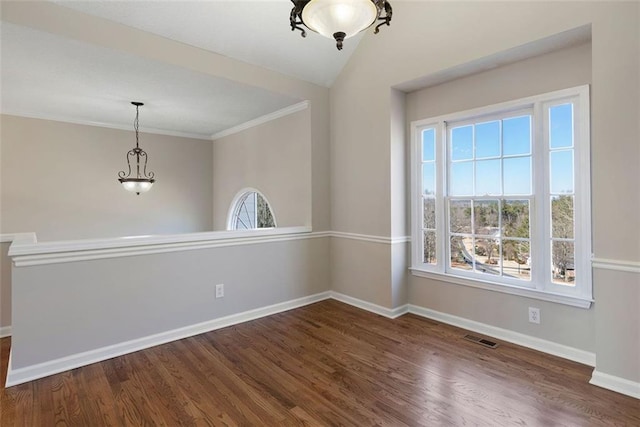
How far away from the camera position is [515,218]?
2924 mm

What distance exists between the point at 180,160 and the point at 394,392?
5570mm

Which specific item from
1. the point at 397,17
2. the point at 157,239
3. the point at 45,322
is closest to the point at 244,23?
the point at 397,17

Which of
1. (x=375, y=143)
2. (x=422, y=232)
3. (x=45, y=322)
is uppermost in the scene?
(x=375, y=143)

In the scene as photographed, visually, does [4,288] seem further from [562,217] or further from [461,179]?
[562,217]

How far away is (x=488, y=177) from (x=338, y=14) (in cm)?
216

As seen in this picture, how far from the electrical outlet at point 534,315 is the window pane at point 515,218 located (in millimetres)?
615

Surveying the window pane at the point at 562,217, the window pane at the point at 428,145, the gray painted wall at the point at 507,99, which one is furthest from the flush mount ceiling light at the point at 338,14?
the window pane at the point at 562,217

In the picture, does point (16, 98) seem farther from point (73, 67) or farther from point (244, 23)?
point (244, 23)

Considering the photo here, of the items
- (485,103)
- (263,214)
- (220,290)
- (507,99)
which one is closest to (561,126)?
(507,99)

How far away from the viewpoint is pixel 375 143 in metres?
3.67

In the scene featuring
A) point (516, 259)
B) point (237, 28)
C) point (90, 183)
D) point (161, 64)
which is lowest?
point (516, 259)

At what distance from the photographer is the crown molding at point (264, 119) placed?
4.54 metres

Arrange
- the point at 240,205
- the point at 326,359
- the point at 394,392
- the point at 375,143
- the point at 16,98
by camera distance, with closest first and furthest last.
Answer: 1. the point at 394,392
2. the point at 326,359
3. the point at 375,143
4. the point at 16,98
5. the point at 240,205

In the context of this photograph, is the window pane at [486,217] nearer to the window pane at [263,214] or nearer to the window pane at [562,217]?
the window pane at [562,217]
